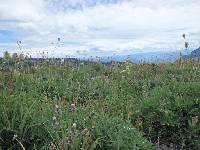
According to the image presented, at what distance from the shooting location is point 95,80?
10406 millimetres

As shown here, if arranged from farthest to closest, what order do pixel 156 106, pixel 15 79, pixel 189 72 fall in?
pixel 189 72 → pixel 15 79 → pixel 156 106

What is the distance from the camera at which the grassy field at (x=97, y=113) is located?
537 centimetres

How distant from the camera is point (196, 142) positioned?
6.61m

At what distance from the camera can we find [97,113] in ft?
21.6

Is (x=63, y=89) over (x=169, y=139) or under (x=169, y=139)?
over

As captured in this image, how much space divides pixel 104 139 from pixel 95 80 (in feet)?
16.3

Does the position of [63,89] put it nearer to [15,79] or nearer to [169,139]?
[15,79]

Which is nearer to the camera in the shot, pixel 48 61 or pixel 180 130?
pixel 180 130

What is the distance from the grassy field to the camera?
211 inches

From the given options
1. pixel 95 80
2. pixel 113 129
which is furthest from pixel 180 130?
pixel 95 80

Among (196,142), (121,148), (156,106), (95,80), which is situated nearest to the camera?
(121,148)

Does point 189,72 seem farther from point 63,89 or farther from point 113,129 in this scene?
point 113,129

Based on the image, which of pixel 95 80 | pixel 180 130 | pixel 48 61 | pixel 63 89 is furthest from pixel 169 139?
pixel 48 61

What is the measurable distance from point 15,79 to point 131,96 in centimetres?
220
